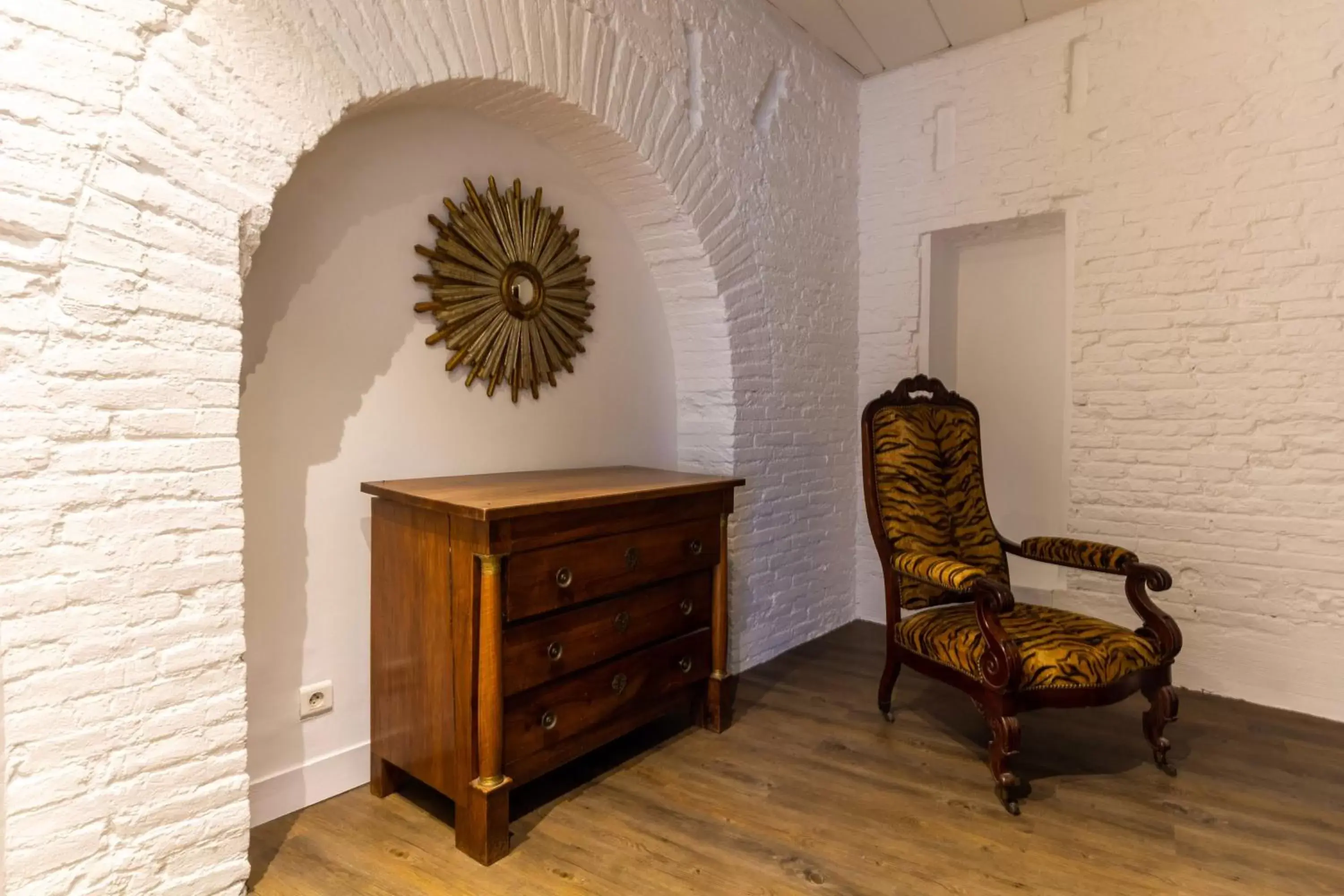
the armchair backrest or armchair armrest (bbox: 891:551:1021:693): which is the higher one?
the armchair backrest

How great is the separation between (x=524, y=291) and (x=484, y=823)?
165 cm

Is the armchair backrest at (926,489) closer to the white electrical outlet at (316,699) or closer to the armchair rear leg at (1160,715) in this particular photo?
the armchair rear leg at (1160,715)

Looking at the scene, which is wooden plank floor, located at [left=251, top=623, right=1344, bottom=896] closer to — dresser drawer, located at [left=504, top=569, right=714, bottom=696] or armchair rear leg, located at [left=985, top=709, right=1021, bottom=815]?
armchair rear leg, located at [left=985, top=709, right=1021, bottom=815]

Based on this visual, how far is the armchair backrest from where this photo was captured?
9.32 feet

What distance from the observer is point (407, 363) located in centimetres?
235

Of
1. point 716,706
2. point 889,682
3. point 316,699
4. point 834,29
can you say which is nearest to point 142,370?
point 316,699

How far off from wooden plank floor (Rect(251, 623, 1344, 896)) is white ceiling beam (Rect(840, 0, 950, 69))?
2.98 meters

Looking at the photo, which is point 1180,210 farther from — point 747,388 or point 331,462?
point 331,462

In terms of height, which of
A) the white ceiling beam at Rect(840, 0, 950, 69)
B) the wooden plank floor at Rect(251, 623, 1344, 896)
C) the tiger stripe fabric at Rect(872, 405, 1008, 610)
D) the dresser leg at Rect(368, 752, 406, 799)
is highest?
the white ceiling beam at Rect(840, 0, 950, 69)

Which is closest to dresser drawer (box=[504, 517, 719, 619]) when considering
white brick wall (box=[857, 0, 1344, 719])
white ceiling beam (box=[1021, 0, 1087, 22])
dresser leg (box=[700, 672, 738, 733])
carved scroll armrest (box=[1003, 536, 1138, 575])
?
dresser leg (box=[700, 672, 738, 733])

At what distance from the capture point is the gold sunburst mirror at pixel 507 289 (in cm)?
242

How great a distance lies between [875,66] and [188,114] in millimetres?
3333

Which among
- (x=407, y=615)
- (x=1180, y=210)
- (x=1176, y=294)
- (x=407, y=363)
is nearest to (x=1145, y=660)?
(x=1176, y=294)

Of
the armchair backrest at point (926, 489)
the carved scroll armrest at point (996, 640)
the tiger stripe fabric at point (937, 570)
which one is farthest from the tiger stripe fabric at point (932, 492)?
the carved scroll armrest at point (996, 640)
